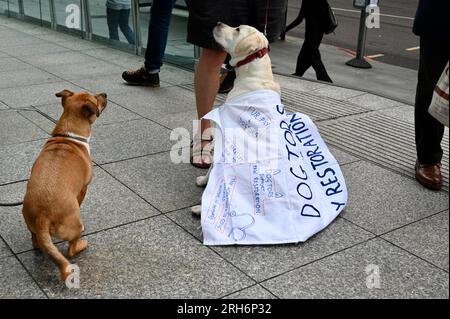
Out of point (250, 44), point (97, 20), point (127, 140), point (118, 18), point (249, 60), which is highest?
point (250, 44)

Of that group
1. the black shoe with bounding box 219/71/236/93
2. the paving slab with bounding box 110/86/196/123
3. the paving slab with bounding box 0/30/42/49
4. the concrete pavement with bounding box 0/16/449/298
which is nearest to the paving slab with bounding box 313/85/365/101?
the concrete pavement with bounding box 0/16/449/298

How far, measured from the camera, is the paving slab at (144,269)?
8.84 ft

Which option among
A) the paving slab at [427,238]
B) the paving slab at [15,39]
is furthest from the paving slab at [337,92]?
the paving slab at [15,39]

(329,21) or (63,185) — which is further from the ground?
(329,21)

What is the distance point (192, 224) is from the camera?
3377 millimetres

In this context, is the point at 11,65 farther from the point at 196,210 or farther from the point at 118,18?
the point at 196,210

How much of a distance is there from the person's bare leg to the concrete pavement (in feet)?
1.44

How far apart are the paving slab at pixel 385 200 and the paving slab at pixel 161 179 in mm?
1093

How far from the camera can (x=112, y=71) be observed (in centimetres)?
739

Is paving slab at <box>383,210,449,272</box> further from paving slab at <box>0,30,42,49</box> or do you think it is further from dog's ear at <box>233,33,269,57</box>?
paving slab at <box>0,30,42,49</box>

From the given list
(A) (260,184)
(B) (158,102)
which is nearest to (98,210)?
(A) (260,184)

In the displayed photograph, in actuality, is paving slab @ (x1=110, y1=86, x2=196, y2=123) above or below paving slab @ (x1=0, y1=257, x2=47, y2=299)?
below

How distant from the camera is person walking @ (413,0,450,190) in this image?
3604 mm

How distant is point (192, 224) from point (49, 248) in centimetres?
103
